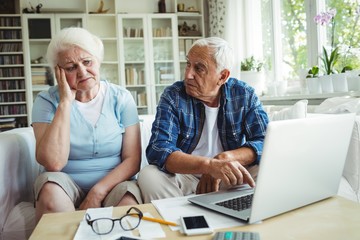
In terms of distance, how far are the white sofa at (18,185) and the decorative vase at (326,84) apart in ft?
3.46

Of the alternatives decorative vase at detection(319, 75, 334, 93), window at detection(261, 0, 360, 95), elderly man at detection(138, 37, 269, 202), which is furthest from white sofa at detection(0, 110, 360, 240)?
window at detection(261, 0, 360, 95)

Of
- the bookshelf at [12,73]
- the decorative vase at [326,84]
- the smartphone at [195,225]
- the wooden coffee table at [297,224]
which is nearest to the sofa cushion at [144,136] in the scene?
the wooden coffee table at [297,224]

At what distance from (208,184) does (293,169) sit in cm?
49

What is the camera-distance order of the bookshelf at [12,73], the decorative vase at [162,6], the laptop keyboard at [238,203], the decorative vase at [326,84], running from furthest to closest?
1. the decorative vase at [162,6]
2. the bookshelf at [12,73]
3. the decorative vase at [326,84]
4. the laptop keyboard at [238,203]

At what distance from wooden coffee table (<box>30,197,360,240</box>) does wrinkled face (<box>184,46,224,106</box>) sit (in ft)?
2.13

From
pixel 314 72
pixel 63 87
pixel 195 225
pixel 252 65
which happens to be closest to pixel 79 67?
pixel 63 87

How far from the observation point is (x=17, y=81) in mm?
4492

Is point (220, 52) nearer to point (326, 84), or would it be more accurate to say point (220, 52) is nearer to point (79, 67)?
point (79, 67)

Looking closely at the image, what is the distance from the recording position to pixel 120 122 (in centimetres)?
156

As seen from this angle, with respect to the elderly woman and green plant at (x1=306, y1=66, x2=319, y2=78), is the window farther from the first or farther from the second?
the elderly woman

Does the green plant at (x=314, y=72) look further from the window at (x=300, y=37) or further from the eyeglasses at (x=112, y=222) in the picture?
the eyeglasses at (x=112, y=222)

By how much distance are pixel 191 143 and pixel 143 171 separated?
10.4 inches

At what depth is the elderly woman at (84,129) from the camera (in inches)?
53.8

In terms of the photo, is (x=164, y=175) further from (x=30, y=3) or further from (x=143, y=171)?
(x=30, y=3)
